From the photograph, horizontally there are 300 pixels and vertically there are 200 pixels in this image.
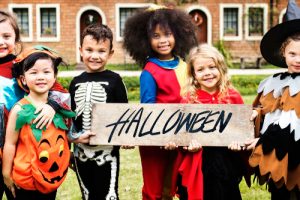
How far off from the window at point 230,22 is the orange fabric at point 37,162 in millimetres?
20939

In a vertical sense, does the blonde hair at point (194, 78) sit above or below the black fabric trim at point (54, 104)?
above

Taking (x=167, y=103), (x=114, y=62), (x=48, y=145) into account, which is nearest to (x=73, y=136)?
(x=48, y=145)

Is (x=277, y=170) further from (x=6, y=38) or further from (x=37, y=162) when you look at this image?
(x=6, y=38)

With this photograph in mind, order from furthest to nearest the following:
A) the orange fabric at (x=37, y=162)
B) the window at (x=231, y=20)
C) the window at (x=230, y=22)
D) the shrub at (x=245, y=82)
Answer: the window at (x=231, y=20)
the window at (x=230, y=22)
the shrub at (x=245, y=82)
the orange fabric at (x=37, y=162)

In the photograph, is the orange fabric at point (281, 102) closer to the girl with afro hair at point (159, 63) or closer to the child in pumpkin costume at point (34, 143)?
the girl with afro hair at point (159, 63)

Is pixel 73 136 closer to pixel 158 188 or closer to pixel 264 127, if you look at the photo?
pixel 158 188

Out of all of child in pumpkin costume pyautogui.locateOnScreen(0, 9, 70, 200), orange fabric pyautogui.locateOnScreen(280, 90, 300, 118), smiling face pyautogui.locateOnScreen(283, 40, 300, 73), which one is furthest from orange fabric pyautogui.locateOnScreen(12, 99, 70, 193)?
smiling face pyautogui.locateOnScreen(283, 40, 300, 73)

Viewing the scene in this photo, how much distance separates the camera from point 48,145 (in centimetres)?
325

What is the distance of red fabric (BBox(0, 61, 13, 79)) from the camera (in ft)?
11.4

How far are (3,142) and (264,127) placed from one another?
66.9 inches

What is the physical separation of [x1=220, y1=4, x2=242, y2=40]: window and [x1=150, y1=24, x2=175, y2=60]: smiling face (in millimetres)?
19994

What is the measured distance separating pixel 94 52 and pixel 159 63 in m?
0.54

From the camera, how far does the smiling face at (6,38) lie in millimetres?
3529

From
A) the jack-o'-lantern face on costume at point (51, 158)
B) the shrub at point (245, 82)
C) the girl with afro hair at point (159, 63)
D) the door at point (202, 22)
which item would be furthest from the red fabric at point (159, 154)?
the door at point (202, 22)
